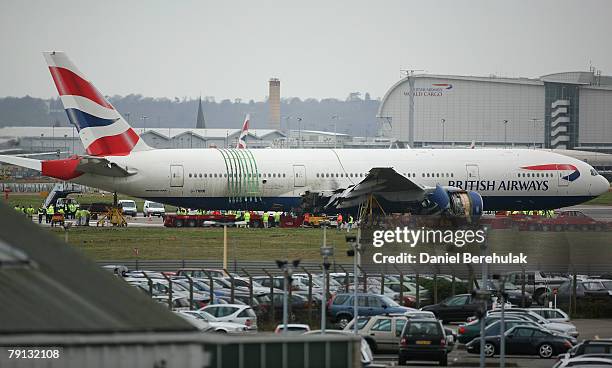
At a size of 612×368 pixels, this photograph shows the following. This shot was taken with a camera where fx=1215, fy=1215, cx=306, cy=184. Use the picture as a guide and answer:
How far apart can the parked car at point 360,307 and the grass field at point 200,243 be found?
1239 centimetres

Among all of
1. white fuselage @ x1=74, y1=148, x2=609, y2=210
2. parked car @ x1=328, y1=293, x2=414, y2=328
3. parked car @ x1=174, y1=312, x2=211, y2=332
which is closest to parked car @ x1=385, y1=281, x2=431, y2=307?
parked car @ x1=328, y1=293, x2=414, y2=328

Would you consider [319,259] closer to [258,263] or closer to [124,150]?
[258,263]

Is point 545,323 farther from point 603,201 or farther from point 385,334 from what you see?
point 603,201

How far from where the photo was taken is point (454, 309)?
128 feet

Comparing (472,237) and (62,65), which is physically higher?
(62,65)

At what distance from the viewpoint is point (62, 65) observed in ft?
212

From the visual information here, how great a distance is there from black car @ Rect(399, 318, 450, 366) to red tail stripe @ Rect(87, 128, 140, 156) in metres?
36.9

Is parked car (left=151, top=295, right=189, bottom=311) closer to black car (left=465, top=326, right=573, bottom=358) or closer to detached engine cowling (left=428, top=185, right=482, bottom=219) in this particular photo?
black car (left=465, top=326, right=573, bottom=358)

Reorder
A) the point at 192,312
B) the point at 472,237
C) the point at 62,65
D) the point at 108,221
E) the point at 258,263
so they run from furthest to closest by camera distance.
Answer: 1. the point at 108,221
2. the point at 62,65
3. the point at 258,263
4. the point at 472,237
5. the point at 192,312

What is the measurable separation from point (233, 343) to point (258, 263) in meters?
34.1

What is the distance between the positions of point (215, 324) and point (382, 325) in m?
4.61

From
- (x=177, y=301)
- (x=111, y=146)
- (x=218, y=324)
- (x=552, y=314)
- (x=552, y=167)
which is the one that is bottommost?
(x=552, y=314)

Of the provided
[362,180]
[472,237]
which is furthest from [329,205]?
[472,237]

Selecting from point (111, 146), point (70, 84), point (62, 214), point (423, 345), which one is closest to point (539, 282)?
point (423, 345)
